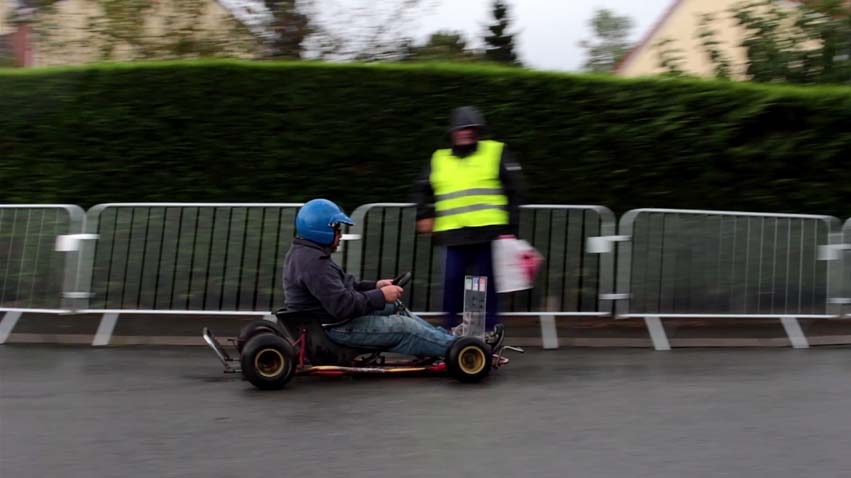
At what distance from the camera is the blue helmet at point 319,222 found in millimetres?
6895

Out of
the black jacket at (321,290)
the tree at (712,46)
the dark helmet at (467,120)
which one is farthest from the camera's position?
the tree at (712,46)

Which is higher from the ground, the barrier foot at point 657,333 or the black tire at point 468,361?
the barrier foot at point 657,333

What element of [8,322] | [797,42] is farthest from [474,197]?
[797,42]

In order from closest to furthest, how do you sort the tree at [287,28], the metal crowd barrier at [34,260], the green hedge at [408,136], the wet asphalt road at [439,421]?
the wet asphalt road at [439,421], the metal crowd barrier at [34,260], the green hedge at [408,136], the tree at [287,28]

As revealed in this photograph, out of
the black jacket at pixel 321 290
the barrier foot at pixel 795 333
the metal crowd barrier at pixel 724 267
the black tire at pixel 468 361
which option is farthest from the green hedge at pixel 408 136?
the black tire at pixel 468 361

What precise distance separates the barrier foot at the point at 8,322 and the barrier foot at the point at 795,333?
714 cm

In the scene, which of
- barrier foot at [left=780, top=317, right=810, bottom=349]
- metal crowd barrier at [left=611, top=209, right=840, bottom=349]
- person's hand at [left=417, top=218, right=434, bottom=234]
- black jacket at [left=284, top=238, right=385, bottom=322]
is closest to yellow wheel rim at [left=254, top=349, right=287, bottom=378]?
black jacket at [left=284, top=238, right=385, bottom=322]

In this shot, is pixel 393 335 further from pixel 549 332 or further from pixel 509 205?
pixel 549 332

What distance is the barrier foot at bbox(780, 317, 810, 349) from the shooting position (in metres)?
8.80

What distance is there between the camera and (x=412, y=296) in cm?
890

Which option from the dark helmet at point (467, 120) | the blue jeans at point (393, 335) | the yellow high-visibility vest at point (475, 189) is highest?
the dark helmet at point (467, 120)

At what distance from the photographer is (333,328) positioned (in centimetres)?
695

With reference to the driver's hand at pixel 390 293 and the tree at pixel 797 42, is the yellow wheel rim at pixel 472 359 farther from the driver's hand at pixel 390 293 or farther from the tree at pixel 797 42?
the tree at pixel 797 42

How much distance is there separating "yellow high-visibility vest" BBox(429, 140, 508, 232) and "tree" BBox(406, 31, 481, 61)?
14.2 ft
